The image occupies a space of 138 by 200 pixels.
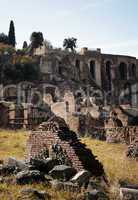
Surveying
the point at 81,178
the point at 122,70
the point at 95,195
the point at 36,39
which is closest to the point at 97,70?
the point at 122,70

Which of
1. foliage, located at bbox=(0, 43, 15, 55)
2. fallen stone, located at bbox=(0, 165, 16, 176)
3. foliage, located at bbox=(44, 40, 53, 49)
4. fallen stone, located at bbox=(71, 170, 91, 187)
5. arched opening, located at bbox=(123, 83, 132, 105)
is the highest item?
foliage, located at bbox=(44, 40, 53, 49)

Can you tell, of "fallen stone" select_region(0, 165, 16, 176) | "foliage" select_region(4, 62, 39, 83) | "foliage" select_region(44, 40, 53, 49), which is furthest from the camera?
"foliage" select_region(44, 40, 53, 49)

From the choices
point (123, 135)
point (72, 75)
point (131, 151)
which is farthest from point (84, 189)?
point (72, 75)

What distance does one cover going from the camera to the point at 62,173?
9992mm

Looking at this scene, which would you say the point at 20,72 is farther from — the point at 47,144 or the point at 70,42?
the point at 47,144

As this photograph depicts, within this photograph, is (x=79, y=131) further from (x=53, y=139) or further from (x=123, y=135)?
(x=53, y=139)

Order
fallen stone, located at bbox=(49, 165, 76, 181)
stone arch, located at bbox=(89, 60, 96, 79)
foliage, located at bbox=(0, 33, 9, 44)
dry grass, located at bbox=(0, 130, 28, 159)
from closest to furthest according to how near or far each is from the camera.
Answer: fallen stone, located at bbox=(49, 165, 76, 181) → dry grass, located at bbox=(0, 130, 28, 159) → stone arch, located at bbox=(89, 60, 96, 79) → foliage, located at bbox=(0, 33, 9, 44)

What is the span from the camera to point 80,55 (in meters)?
68.5

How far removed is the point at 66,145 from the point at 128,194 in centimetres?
323

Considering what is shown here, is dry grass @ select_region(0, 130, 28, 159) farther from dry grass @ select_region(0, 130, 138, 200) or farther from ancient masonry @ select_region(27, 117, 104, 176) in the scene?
ancient masonry @ select_region(27, 117, 104, 176)

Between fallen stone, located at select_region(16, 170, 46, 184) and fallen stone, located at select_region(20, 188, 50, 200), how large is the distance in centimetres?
91

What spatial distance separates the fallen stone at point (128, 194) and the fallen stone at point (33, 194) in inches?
60.4

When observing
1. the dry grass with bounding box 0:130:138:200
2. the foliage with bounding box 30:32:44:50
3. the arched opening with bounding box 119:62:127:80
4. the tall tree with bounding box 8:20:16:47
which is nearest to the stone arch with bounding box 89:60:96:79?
the arched opening with bounding box 119:62:127:80

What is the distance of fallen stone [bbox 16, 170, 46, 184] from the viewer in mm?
9438
